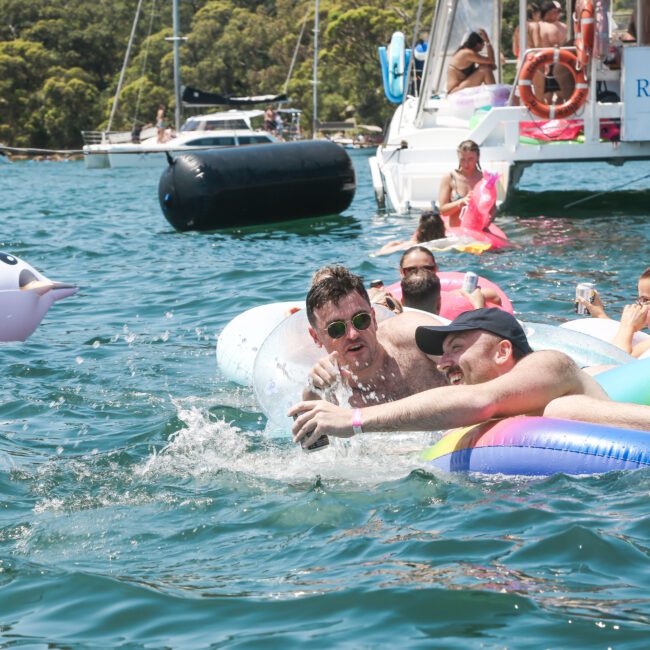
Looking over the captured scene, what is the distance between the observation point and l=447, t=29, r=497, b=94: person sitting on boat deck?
16203 millimetres

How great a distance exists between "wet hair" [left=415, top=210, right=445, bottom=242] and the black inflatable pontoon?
3.94 metres

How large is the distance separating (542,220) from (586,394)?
10.2 m

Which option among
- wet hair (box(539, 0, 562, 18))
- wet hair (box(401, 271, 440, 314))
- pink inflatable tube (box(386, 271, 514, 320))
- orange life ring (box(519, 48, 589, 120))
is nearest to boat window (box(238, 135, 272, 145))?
Result: wet hair (box(539, 0, 562, 18))

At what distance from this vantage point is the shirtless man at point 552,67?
14.1m

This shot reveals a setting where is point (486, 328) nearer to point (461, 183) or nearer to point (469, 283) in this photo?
point (469, 283)

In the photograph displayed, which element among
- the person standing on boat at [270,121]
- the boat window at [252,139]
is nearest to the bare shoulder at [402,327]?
the boat window at [252,139]

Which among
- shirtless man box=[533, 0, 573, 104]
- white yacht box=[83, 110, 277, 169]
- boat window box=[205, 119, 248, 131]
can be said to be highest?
shirtless man box=[533, 0, 573, 104]

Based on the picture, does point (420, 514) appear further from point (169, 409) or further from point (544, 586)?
point (169, 409)

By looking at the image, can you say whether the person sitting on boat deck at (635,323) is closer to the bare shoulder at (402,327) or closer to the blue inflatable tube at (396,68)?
the bare shoulder at (402,327)

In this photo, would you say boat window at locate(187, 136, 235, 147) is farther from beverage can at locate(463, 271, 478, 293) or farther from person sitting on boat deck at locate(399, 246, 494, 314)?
beverage can at locate(463, 271, 478, 293)

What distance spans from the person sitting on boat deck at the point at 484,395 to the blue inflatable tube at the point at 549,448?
0.08 metres

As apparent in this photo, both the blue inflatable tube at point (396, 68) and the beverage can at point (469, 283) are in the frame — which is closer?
the beverage can at point (469, 283)

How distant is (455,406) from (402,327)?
0.99 metres

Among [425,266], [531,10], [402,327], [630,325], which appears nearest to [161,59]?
[531,10]
